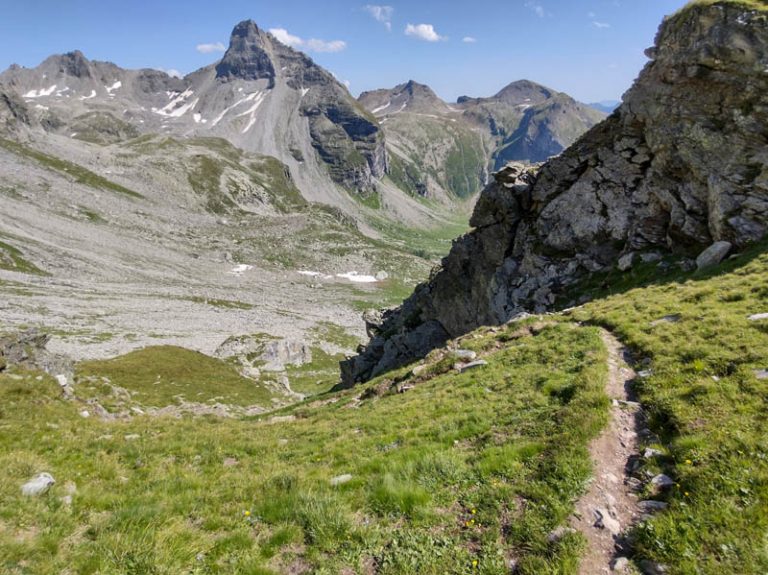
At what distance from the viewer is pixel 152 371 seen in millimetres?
55312

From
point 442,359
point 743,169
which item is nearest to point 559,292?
point 743,169

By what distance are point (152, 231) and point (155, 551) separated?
673 feet

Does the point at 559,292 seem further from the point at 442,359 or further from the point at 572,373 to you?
the point at 572,373

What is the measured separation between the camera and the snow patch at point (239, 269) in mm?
171125

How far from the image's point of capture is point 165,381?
177 ft

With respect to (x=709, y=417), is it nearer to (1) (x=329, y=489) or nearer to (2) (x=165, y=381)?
(1) (x=329, y=489)

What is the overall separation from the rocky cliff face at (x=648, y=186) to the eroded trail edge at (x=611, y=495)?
2240 centimetres

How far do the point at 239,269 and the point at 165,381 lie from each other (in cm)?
12843

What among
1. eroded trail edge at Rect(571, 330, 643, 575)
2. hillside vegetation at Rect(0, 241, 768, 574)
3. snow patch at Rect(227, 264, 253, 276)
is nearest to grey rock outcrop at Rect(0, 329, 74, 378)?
hillside vegetation at Rect(0, 241, 768, 574)

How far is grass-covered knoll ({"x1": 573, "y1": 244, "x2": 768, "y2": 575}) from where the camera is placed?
6922 millimetres

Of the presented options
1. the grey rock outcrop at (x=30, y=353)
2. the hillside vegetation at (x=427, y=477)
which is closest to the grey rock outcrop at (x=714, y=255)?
the hillside vegetation at (x=427, y=477)

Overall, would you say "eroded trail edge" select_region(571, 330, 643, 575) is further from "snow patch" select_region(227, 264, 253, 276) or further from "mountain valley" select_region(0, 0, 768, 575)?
"snow patch" select_region(227, 264, 253, 276)

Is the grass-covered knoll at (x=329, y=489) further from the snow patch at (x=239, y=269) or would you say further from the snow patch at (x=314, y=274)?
the snow patch at (x=314, y=274)

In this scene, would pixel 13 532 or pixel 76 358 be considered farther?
pixel 76 358
